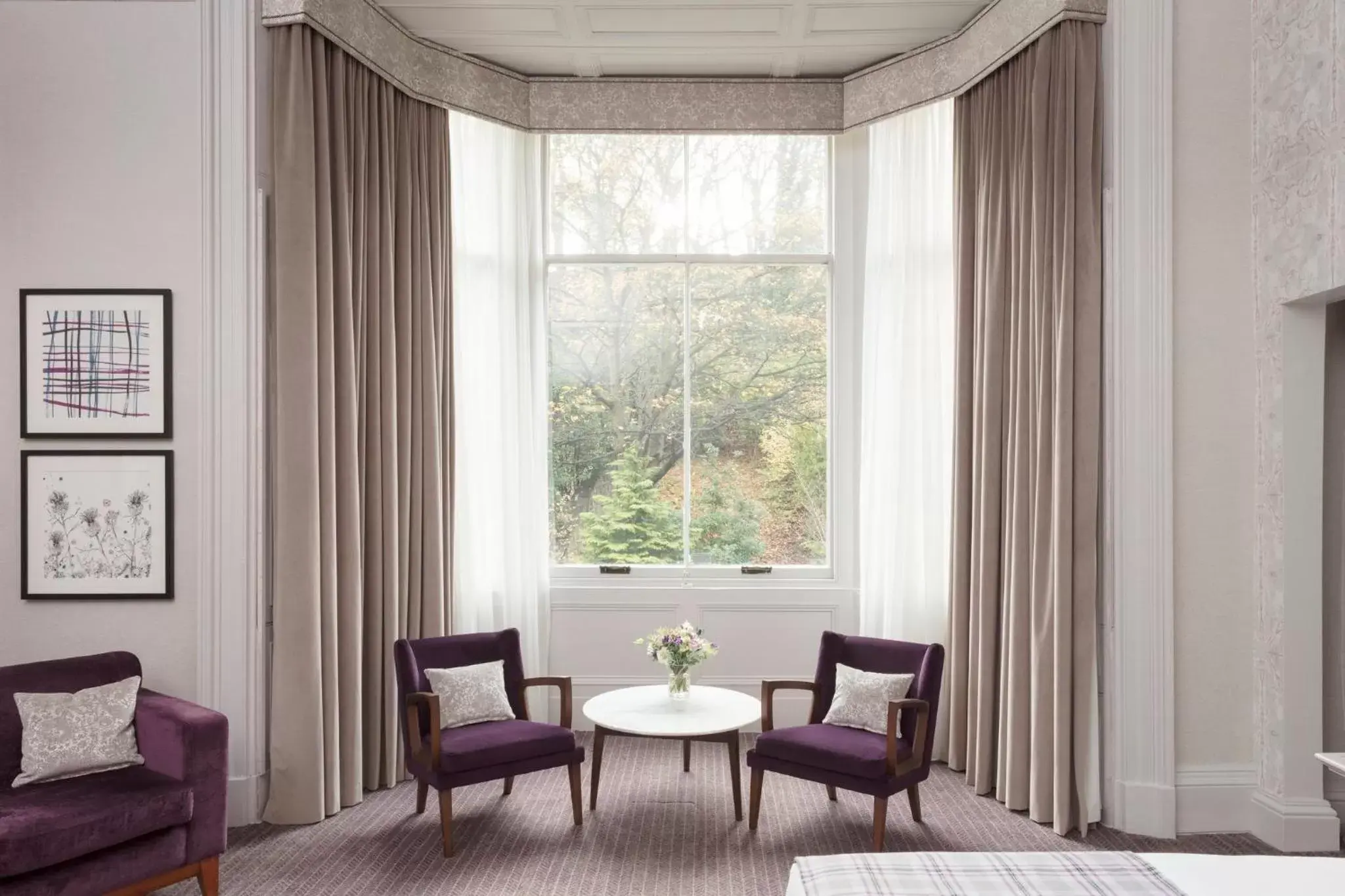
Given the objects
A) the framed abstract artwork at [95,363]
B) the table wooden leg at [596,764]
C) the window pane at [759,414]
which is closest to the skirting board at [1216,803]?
the window pane at [759,414]

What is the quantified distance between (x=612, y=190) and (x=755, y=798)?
3.75m

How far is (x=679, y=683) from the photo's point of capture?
4434 mm

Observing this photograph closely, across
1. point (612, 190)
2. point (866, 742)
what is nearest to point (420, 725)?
point (866, 742)

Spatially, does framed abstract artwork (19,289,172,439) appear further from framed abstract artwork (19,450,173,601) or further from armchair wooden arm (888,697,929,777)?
armchair wooden arm (888,697,929,777)

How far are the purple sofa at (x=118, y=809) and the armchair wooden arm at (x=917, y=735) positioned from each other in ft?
8.53

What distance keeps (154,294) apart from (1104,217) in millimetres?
4282

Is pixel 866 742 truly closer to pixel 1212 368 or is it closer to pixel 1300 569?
pixel 1300 569

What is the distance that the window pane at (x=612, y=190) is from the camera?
231 inches

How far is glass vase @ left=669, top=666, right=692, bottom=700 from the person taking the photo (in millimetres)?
4426

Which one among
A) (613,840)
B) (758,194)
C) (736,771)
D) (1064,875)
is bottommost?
Result: (613,840)

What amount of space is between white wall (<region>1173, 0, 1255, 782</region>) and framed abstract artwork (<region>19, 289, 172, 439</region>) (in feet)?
14.8

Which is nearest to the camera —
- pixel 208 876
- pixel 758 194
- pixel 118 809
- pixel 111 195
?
pixel 118 809

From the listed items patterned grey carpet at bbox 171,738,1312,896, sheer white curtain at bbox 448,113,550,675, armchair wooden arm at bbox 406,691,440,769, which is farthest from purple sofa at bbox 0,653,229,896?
sheer white curtain at bbox 448,113,550,675

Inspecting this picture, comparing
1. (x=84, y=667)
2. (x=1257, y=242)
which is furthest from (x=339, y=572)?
(x=1257, y=242)
